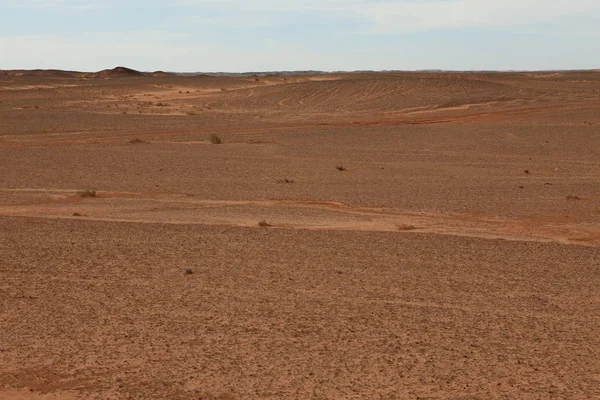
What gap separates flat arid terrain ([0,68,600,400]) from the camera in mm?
9414

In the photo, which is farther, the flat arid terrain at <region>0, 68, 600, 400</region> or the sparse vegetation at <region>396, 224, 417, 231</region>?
the sparse vegetation at <region>396, 224, 417, 231</region>

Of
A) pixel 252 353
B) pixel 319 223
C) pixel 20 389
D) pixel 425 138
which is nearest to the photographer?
pixel 20 389

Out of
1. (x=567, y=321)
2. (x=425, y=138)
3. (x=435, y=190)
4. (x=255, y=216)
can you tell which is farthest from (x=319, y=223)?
(x=425, y=138)

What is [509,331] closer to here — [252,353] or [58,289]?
[252,353]

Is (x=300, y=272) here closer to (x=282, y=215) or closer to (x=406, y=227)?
(x=406, y=227)

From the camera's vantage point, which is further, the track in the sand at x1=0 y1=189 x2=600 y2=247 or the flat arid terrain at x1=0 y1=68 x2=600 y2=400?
the track in the sand at x1=0 y1=189 x2=600 y2=247

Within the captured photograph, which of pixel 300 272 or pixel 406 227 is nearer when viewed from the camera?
pixel 300 272

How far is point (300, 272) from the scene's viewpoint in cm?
1420

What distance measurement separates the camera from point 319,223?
1906 cm

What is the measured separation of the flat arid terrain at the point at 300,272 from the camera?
371 inches

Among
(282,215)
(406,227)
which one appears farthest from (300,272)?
(282,215)

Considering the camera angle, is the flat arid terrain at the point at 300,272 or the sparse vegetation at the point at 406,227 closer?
the flat arid terrain at the point at 300,272

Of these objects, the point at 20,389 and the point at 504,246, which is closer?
the point at 20,389

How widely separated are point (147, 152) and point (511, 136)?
14.9 m
